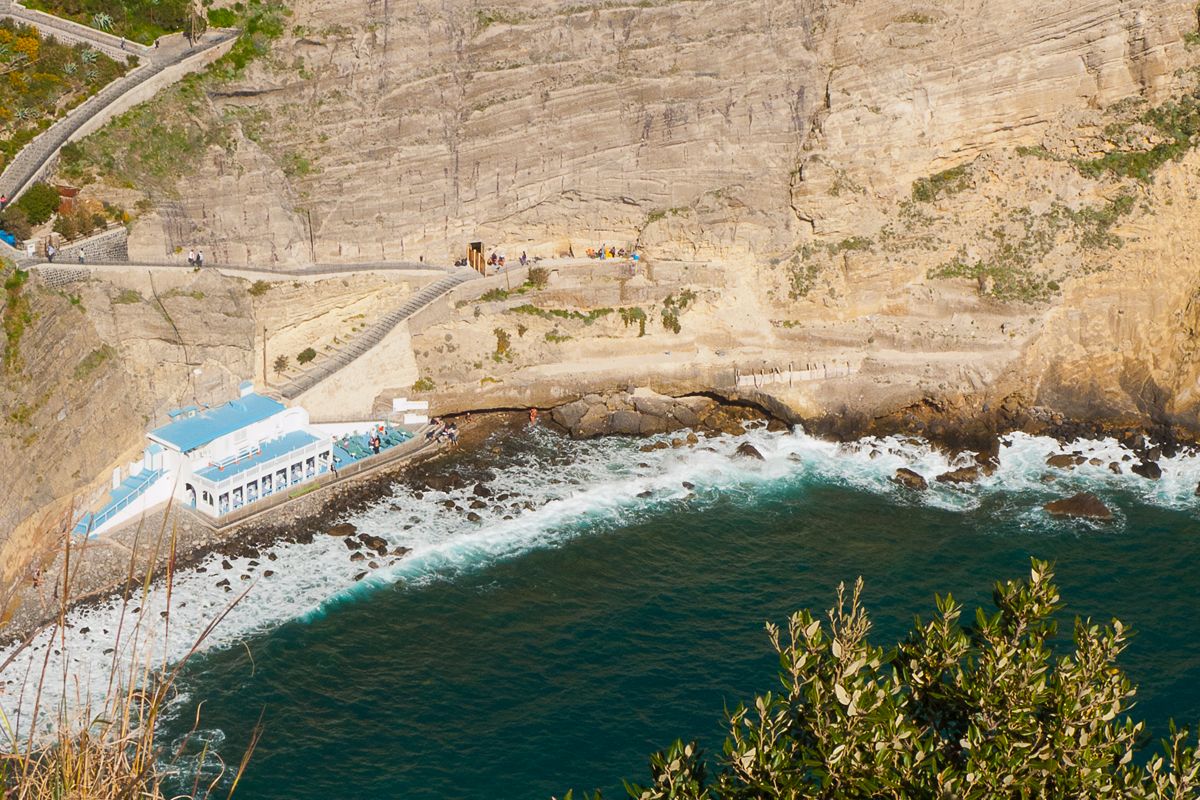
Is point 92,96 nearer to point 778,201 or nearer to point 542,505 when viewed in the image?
point 542,505

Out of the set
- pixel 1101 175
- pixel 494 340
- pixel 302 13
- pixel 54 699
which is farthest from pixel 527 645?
pixel 1101 175

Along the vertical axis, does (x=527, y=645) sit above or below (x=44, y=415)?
below

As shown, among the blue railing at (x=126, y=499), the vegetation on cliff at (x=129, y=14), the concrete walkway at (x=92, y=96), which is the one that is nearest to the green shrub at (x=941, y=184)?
the concrete walkway at (x=92, y=96)

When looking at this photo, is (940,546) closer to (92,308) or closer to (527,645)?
(527,645)

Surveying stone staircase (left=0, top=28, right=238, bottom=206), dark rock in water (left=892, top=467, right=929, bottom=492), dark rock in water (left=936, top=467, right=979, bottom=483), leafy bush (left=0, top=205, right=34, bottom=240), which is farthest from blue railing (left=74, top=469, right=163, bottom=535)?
dark rock in water (left=936, top=467, right=979, bottom=483)

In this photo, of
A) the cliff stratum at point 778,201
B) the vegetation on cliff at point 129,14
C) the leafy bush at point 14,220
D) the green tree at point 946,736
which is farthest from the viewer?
the vegetation on cliff at point 129,14

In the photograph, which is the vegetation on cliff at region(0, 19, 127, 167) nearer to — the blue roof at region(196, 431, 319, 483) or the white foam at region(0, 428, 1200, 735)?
the blue roof at region(196, 431, 319, 483)

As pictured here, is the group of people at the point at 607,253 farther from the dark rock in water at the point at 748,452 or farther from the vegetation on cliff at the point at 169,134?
the vegetation on cliff at the point at 169,134
